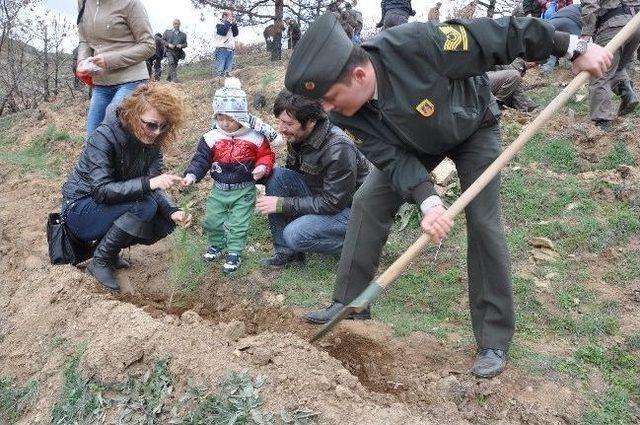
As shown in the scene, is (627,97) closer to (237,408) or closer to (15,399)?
(237,408)

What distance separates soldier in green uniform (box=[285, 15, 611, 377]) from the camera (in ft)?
8.04

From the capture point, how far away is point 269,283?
4.22 m

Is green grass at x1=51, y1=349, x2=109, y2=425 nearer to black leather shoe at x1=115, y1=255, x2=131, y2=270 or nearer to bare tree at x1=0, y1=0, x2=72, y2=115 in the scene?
black leather shoe at x1=115, y1=255, x2=131, y2=270

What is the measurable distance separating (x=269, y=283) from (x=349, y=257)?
1.15 meters

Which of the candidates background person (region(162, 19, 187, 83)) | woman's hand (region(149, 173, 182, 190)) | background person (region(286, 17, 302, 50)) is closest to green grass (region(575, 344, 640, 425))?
woman's hand (region(149, 173, 182, 190))

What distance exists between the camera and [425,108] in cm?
257

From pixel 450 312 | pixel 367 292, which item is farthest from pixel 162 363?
pixel 450 312

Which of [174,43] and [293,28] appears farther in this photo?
[293,28]

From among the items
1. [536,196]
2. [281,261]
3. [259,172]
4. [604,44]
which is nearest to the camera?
[259,172]

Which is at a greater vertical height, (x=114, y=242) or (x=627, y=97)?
(x=627, y=97)

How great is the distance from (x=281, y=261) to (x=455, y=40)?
7.85 ft

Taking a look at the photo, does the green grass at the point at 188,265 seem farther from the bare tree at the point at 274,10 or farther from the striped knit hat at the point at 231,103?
the bare tree at the point at 274,10

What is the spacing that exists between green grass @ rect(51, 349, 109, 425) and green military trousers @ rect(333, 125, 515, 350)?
1363 mm

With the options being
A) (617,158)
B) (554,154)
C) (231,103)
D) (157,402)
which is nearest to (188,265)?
(231,103)
